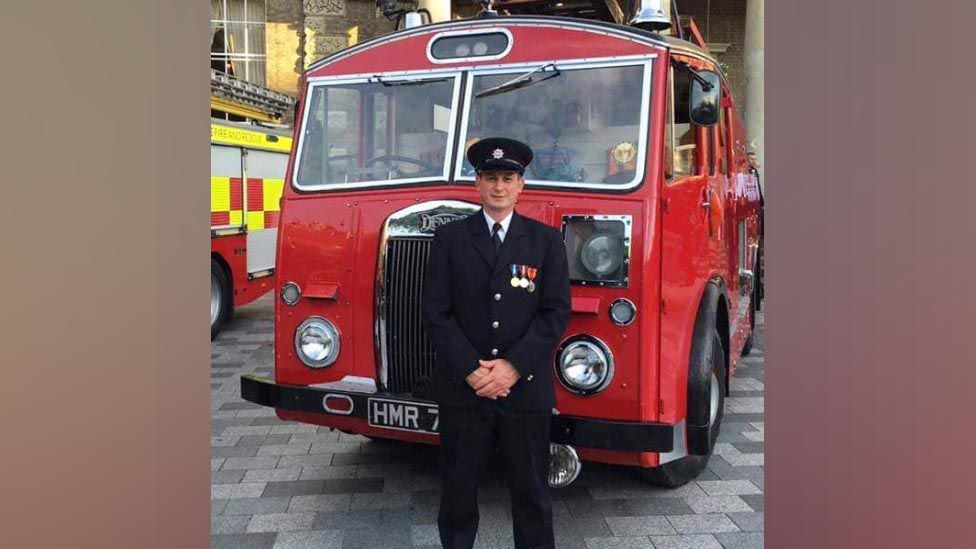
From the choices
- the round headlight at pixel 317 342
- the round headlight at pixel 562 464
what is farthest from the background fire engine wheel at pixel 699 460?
the round headlight at pixel 317 342

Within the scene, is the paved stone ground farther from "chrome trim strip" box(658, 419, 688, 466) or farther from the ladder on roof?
the ladder on roof

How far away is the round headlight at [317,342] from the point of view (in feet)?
14.0

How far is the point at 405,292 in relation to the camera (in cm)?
411

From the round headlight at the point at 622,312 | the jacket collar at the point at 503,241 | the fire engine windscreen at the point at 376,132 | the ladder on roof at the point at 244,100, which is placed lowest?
the round headlight at the point at 622,312

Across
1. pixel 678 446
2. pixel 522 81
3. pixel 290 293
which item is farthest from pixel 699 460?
pixel 290 293

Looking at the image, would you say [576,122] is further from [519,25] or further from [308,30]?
[308,30]

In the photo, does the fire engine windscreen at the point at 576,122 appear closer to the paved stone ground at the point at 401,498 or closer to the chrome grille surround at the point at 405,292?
the chrome grille surround at the point at 405,292

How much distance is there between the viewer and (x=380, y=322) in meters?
4.16

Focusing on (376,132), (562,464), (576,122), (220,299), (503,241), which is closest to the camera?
(503,241)

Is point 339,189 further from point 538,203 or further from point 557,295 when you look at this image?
point 557,295

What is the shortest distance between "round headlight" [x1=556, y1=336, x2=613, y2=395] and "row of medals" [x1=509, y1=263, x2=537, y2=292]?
66 cm

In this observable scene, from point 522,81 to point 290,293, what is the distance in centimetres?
174

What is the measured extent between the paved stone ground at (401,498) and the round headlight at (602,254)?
141 cm
